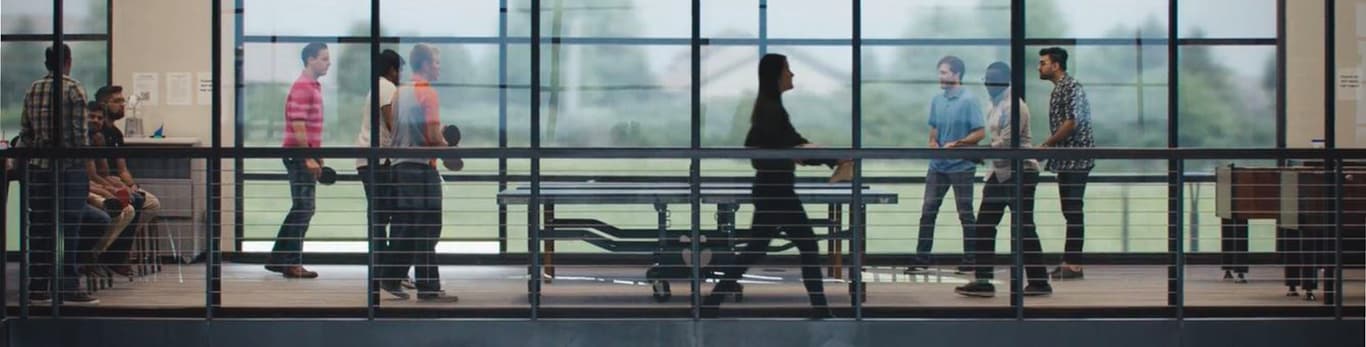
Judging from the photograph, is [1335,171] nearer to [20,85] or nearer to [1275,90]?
[1275,90]

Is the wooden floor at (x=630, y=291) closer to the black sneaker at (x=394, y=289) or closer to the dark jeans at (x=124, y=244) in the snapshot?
the black sneaker at (x=394, y=289)

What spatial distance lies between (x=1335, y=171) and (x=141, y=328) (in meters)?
4.87

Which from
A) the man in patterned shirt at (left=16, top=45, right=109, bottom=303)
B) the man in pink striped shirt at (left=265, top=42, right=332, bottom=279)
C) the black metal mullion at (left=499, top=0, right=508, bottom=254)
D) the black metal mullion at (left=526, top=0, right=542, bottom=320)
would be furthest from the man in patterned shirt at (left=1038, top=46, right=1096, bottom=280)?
the man in patterned shirt at (left=16, top=45, right=109, bottom=303)

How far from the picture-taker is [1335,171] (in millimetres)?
6961

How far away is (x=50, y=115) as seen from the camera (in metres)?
7.11

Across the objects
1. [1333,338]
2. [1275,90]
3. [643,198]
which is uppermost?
[1275,90]

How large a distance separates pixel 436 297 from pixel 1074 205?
2695mm

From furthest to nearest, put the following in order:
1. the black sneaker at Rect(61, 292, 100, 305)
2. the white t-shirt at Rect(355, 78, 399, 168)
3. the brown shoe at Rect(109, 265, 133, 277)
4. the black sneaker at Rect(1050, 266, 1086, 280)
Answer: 1. the brown shoe at Rect(109, 265, 133, 277)
2. the black sneaker at Rect(1050, 266, 1086, 280)
3. the black sneaker at Rect(61, 292, 100, 305)
4. the white t-shirt at Rect(355, 78, 399, 168)

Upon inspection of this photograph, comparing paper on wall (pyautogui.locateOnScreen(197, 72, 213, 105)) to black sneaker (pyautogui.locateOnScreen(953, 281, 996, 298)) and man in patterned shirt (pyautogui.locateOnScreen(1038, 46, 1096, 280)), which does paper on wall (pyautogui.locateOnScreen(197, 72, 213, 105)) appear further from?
man in patterned shirt (pyautogui.locateOnScreen(1038, 46, 1096, 280))

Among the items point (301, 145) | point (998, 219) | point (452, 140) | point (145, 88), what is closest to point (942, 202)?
point (998, 219)

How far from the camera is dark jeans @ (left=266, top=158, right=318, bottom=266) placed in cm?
709

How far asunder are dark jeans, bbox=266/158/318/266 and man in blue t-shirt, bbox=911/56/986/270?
2.54 metres

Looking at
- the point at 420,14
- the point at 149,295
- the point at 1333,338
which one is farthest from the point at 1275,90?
the point at 149,295

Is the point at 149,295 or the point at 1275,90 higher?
the point at 1275,90
